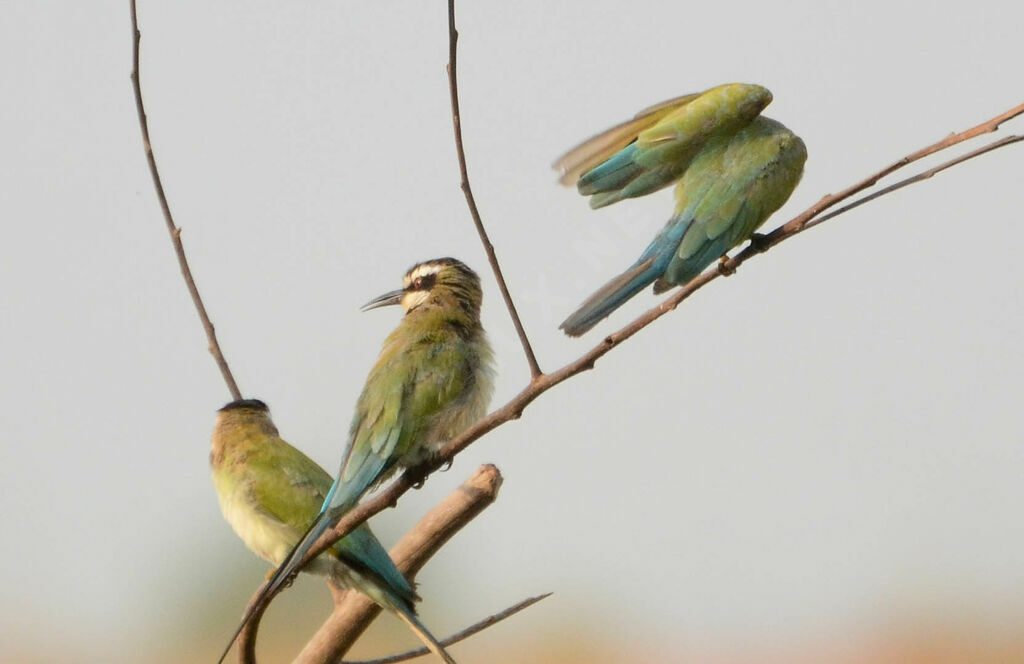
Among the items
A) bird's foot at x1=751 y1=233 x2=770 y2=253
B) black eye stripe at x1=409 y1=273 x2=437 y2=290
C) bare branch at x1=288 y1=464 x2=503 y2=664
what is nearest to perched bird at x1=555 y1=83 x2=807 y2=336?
bird's foot at x1=751 y1=233 x2=770 y2=253

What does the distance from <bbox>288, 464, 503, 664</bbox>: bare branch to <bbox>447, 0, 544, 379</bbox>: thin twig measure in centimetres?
49

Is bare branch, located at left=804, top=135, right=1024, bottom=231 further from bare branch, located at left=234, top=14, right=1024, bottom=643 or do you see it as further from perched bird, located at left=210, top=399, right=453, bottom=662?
perched bird, located at left=210, top=399, right=453, bottom=662

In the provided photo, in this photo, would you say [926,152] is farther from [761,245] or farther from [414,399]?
[414,399]

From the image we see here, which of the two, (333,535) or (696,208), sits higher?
(696,208)

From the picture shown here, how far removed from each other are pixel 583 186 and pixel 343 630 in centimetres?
96

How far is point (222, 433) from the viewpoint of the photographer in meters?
3.20

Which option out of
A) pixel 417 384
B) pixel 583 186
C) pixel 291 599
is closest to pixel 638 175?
pixel 583 186

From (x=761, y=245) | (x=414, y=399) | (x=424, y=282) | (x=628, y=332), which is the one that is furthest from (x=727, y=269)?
(x=424, y=282)

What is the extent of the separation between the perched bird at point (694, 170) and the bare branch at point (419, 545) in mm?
472

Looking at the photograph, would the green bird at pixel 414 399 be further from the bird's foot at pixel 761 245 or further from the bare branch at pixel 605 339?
the bird's foot at pixel 761 245

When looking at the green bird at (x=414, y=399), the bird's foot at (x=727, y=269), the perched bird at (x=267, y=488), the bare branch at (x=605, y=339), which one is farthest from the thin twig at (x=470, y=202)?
the perched bird at (x=267, y=488)

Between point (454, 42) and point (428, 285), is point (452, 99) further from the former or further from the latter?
point (428, 285)

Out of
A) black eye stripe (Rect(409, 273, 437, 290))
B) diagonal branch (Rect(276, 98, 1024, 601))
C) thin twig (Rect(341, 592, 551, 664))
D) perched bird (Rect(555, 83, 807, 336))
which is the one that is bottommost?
thin twig (Rect(341, 592, 551, 664))

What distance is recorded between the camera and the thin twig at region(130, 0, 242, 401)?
218cm
